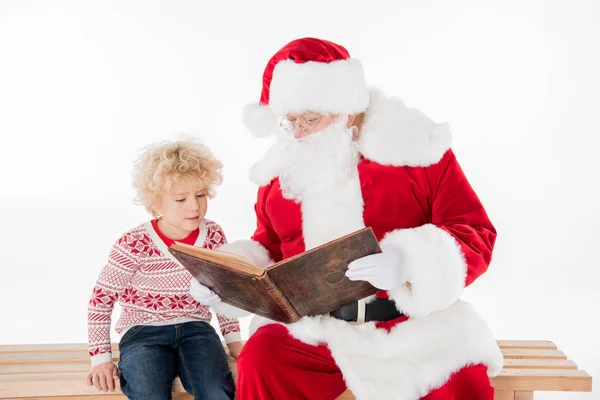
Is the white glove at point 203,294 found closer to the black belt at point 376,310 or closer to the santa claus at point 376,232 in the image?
the santa claus at point 376,232

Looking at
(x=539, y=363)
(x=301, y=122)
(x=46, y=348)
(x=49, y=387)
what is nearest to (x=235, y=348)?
(x=49, y=387)

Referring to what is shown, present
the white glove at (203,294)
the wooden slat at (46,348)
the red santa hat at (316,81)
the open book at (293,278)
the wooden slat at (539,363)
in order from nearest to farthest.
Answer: the open book at (293,278) < the red santa hat at (316,81) < the white glove at (203,294) < the wooden slat at (539,363) < the wooden slat at (46,348)

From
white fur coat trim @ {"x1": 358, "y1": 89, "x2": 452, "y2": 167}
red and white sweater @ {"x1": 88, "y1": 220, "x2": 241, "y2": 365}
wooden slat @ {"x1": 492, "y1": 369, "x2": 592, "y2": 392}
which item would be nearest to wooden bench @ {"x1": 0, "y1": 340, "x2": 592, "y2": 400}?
wooden slat @ {"x1": 492, "y1": 369, "x2": 592, "y2": 392}

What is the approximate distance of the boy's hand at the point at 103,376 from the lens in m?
2.91

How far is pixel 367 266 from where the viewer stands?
2463 mm

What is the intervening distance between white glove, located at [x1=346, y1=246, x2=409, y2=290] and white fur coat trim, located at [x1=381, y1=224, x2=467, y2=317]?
3 centimetres

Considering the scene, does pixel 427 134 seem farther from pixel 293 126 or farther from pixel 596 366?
pixel 596 366

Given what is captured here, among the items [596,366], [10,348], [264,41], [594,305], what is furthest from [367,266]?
[264,41]

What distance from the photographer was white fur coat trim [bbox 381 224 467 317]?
253 centimetres

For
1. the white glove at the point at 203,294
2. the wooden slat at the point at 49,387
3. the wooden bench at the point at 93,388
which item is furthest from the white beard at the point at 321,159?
the wooden slat at the point at 49,387

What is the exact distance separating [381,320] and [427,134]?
0.64m

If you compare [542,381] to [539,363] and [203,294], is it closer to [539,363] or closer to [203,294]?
[539,363]

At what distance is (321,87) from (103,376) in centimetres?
128

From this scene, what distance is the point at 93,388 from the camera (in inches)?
115
